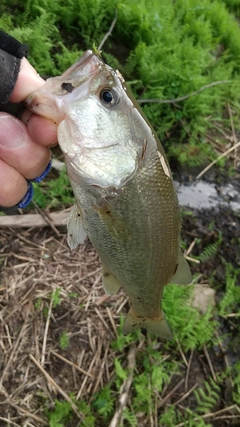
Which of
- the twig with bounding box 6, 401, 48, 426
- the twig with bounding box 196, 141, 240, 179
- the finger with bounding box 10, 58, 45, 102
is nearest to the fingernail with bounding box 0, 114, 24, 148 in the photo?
the finger with bounding box 10, 58, 45, 102

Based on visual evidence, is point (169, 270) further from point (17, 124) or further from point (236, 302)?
point (236, 302)

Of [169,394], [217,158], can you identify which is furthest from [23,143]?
[217,158]

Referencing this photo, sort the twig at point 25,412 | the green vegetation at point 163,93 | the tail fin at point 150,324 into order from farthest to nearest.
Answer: the green vegetation at point 163,93, the twig at point 25,412, the tail fin at point 150,324

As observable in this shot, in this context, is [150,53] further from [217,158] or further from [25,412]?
[25,412]

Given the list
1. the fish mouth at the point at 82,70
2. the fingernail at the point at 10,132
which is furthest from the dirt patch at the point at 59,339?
the fish mouth at the point at 82,70

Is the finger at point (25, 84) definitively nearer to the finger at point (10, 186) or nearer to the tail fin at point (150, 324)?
the finger at point (10, 186)
